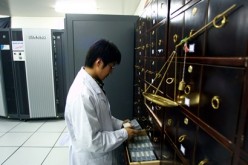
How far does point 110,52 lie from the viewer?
105 centimetres

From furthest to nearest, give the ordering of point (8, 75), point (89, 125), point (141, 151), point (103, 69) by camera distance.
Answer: point (8, 75)
point (141, 151)
point (103, 69)
point (89, 125)

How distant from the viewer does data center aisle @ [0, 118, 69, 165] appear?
2.37m

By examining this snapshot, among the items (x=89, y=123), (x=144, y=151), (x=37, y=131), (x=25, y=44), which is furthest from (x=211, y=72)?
(x=25, y=44)

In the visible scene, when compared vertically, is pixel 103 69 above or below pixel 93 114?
above

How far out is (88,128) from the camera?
0.97 m

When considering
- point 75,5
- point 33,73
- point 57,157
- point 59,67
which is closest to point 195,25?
point 57,157

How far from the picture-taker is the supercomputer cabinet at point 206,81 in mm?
440

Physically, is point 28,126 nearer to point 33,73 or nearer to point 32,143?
point 32,143

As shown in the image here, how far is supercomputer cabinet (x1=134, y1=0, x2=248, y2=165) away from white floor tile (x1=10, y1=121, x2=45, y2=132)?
10.1 feet

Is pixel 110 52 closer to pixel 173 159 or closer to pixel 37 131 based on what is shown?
pixel 173 159

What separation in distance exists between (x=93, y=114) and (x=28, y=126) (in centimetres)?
304

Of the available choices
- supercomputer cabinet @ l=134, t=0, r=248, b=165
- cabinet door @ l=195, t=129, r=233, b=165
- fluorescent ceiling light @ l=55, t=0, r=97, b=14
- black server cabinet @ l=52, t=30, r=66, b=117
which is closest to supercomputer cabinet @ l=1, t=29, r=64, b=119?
black server cabinet @ l=52, t=30, r=66, b=117

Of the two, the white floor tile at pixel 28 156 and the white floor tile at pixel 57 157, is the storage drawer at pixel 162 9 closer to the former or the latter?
the white floor tile at pixel 57 157

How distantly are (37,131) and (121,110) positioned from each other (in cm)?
180
